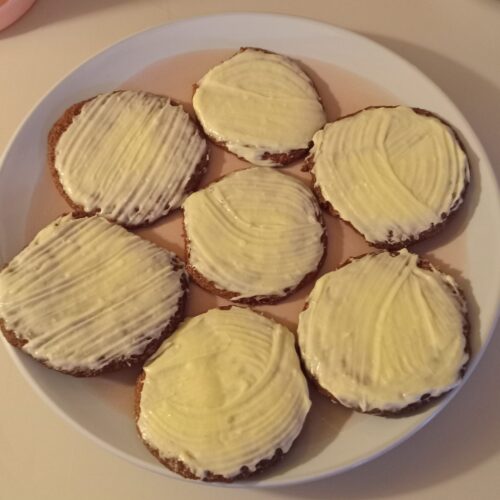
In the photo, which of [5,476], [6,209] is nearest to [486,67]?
[6,209]

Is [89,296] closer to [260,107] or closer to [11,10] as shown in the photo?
[260,107]

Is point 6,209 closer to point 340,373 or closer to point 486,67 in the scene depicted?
point 340,373

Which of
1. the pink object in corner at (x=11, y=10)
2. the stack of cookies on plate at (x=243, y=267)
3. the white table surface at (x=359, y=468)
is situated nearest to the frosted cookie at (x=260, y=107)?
the stack of cookies on plate at (x=243, y=267)

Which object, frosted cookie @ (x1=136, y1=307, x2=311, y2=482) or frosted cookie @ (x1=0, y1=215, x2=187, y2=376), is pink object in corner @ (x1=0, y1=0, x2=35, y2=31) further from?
frosted cookie @ (x1=136, y1=307, x2=311, y2=482)

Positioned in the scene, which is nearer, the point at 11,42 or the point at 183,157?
the point at 183,157

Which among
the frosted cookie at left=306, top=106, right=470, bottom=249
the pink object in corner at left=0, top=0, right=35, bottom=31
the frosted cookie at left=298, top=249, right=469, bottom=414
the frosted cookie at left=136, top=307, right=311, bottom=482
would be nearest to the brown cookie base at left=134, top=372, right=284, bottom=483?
the frosted cookie at left=136, top=307, right=311, bottom=482

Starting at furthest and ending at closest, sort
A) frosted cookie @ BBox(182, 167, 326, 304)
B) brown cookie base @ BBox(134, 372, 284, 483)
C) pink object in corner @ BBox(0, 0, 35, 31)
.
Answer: pink object in corner @ BBox(0, 0, 35, 31) → frosted cookie @ BBox(182, 167, 326, 304) → brown cookie base @ BBox(134, 372, 284, 483)

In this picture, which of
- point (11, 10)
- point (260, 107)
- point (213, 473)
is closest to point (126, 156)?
point (260, 107)
